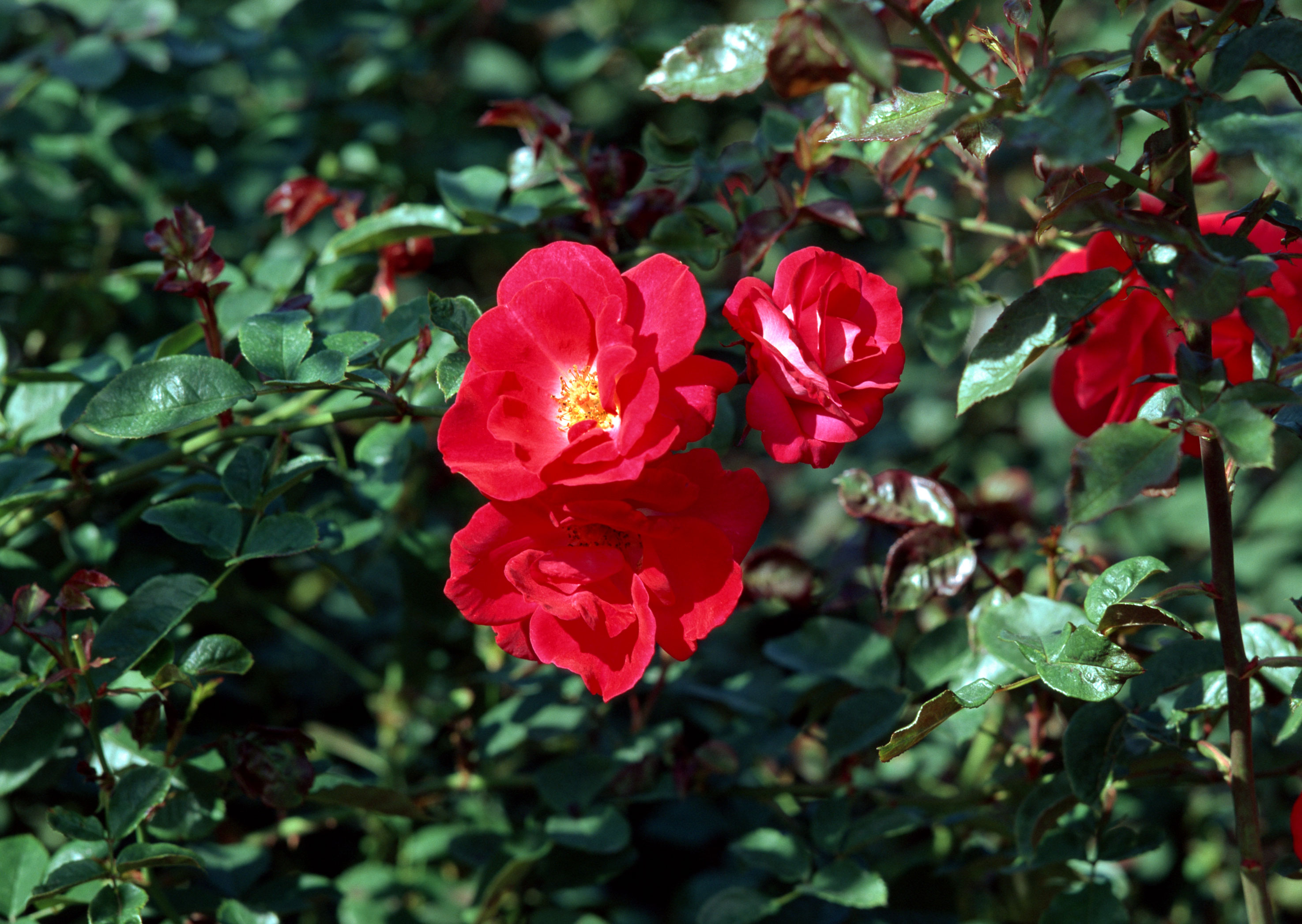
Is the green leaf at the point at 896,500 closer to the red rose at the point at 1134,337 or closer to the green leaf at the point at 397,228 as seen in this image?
the red rose at the point at 1134,337

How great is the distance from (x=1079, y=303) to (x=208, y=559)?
3.04 feet

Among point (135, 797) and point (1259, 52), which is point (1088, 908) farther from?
point (135, 797)

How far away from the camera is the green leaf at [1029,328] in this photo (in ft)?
2.34

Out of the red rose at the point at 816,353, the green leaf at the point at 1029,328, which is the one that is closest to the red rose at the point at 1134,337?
the green leaf at the point at 1029,328

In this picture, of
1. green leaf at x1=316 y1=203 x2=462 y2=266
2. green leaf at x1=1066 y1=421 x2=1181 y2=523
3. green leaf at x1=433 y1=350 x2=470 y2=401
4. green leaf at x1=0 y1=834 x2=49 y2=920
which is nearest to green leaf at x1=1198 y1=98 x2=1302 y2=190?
green leaf at x1=1066 y1=421 x2=1181 y2=523

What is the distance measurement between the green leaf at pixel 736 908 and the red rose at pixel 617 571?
0.41m

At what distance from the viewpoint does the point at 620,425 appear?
66 cm

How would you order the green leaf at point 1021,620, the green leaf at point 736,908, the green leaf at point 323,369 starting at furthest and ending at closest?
the green leaf at point 736,908 < the green leaf at point 1021,620 < the green leaf at point 323,369

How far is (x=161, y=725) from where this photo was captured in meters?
0.98

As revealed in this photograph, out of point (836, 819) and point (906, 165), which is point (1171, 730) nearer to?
point (836, 819)

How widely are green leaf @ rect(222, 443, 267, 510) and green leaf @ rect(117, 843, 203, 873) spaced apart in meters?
0.28

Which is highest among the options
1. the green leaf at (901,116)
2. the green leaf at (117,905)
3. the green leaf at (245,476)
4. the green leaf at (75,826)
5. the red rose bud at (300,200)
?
the green leaf at (901,116)

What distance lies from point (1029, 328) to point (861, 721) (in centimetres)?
49

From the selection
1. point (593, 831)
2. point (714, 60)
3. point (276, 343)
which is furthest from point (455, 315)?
point (593, 831)
